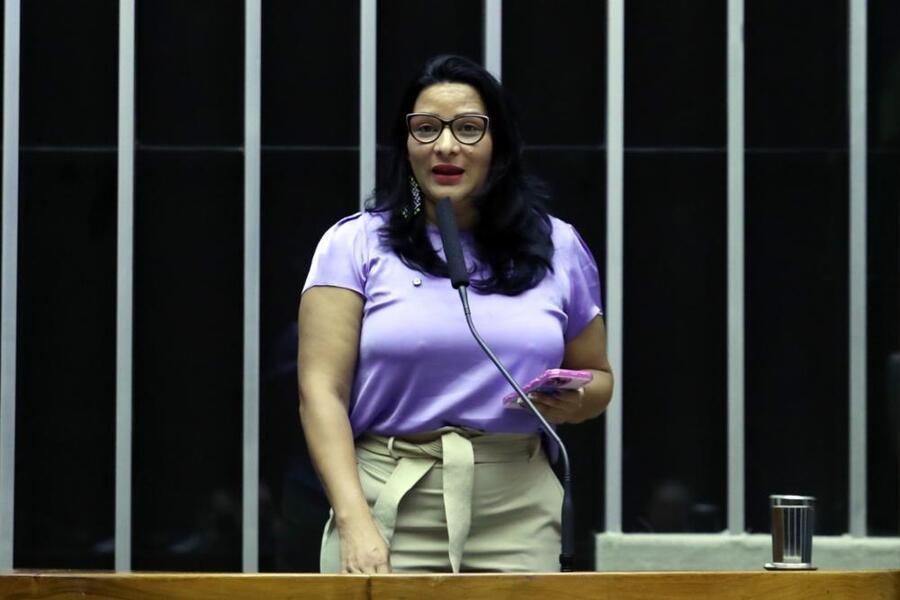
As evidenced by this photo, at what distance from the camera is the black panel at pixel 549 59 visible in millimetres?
8461

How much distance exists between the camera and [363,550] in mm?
3592

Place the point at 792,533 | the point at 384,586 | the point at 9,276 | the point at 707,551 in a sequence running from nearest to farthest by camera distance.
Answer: the point at 384,586 < the point at 792,533 < the point at 707,551 < the point at 9,276

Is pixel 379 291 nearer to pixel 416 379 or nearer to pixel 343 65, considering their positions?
pixel 416 379

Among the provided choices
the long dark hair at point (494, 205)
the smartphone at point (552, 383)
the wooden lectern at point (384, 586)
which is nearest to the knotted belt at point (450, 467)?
the smartphone at point (552, 383)

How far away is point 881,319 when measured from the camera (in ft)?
27.9

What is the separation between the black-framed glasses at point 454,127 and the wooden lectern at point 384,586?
1.22 m

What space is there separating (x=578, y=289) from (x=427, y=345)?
0.44 meters

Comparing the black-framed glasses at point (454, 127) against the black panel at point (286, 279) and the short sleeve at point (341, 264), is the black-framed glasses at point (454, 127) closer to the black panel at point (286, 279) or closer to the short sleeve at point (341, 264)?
the short sleeve at point (341, 264)

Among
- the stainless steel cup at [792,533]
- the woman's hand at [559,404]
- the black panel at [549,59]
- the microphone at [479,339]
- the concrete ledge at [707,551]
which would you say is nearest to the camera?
the stainless steel cup at [792,533]

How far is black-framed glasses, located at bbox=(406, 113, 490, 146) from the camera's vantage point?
394cm

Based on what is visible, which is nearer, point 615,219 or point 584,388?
point 584,388

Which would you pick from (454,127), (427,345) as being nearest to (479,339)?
(427,345)

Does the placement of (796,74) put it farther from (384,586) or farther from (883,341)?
(384,586)

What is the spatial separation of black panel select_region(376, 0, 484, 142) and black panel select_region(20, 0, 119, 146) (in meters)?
1.19
